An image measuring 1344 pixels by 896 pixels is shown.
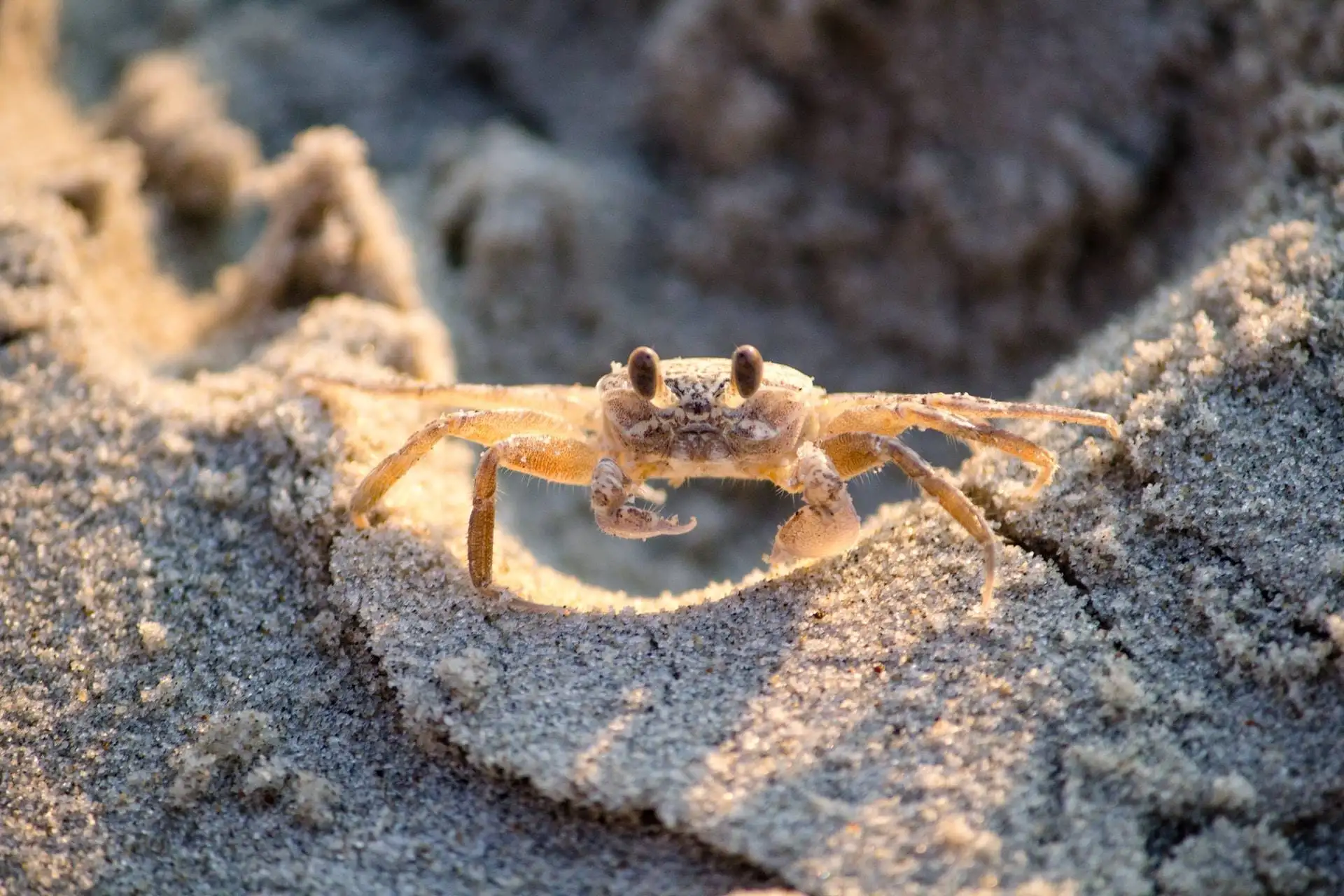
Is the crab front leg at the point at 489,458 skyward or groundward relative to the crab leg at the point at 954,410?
groundward

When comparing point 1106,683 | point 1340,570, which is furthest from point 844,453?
point 1340,570

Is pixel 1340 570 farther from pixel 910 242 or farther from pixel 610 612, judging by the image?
pixel 910 242

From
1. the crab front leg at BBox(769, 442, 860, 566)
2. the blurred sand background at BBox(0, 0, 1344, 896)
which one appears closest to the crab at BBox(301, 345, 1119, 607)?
the crab front leg at BBox(769, 442, 860, 566)

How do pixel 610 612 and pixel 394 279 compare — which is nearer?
pixel 610 612

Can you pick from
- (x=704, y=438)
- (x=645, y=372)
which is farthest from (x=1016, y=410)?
(x=645, y=372)

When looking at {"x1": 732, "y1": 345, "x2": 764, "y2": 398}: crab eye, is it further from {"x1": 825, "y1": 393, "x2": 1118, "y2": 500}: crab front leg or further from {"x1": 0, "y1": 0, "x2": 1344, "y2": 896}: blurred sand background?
{"x1": 0, "y1": 0, "x2": 1344, "y2": 896}: blurred sand background

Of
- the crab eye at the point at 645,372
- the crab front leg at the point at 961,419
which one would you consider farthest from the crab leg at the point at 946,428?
the crab eye at the point at 645,372

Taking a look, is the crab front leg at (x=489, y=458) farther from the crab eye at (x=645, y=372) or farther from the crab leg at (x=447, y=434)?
Result: the crab eye at (x=645, y=372)
